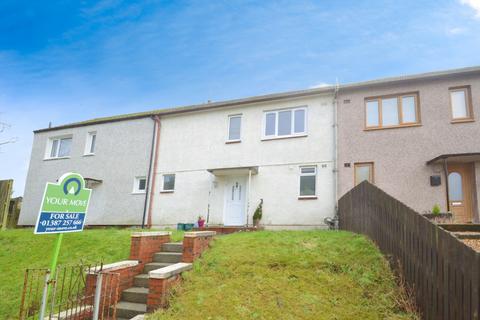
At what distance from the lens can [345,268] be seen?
641cm

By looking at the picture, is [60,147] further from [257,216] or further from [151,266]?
[151,266]

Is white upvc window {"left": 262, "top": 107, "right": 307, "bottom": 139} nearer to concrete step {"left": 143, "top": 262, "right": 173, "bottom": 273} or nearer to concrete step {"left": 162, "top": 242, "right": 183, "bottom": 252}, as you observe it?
concrete step {"left": 162, "top": 242, "right": 183, "bottom": 252}

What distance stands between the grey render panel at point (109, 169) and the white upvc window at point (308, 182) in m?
7.89

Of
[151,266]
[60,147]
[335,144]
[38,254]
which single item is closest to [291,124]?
[335,144]

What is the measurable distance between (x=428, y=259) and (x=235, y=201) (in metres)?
10.3

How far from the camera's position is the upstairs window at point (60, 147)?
64.3 feet

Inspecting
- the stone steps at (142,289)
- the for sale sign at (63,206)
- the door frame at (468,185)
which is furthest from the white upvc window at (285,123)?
the for sale sign at (63,206)

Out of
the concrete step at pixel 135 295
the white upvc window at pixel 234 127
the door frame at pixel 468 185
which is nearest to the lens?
the concrete step at pixel 135 295

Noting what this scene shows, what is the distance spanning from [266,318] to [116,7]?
1249cm

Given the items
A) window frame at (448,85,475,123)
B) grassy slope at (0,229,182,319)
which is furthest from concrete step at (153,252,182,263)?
window frame at (448,85,475,123)

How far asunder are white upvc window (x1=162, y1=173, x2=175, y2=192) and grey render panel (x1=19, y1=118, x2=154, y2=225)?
1.14 m

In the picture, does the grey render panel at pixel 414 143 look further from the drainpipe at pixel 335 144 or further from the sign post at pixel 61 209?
the sign post at pixel 61 209

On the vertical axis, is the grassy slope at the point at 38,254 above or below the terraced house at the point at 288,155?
below

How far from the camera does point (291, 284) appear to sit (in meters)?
6.09
